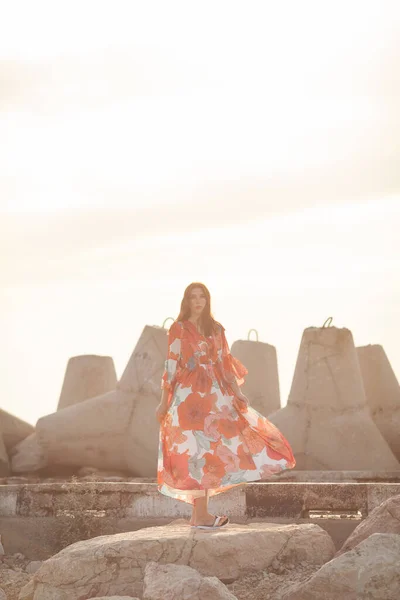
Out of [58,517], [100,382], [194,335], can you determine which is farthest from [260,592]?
[100,382]

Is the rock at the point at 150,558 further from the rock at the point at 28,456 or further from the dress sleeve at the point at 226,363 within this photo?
the rock at the point at 28,456

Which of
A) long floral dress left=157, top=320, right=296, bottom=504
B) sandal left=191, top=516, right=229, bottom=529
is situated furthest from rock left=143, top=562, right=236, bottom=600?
long floral dress left=157, top=320, right=296, bottom=504

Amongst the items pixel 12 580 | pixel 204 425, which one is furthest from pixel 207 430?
pixel 12 580

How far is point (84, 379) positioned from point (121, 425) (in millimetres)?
2212

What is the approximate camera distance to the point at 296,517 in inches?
288

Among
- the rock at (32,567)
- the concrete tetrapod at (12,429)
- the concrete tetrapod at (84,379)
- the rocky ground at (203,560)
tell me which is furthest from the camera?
the concrete tetrapod at (84,379)

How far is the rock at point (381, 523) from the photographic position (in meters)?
6.02

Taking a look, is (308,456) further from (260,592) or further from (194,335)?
(260,592)

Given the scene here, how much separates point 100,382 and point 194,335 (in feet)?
24.5

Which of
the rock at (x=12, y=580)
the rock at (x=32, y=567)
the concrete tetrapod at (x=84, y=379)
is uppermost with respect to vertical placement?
the concrete tetrapod at (x=84, y=379)

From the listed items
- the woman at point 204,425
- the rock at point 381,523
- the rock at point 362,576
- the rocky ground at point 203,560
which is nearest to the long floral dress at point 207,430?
the woman at point 204,425

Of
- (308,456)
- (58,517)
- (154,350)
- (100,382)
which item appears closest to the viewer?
(58,517)

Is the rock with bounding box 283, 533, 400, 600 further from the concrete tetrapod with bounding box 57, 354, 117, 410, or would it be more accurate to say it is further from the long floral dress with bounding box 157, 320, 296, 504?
the concrete tetrapod with bounding box 57, 354, 117, 410

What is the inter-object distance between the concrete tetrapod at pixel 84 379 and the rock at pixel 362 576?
8.96 meters
